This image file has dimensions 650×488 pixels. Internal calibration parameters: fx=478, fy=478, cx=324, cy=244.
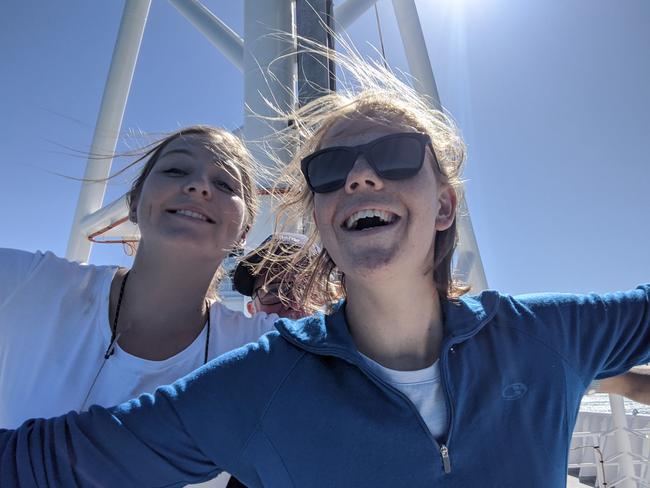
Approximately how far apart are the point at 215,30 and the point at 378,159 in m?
4.71

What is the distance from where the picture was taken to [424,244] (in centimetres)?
122

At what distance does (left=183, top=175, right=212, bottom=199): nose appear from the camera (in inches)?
56.6

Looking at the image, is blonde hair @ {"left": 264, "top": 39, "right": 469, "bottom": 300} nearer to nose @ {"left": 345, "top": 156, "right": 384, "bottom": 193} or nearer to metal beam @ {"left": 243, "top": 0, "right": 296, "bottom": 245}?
nose @ {"left": 345, "top": 156, "right": 384, "bottom": 193}

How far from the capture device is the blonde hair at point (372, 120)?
1.39 metres

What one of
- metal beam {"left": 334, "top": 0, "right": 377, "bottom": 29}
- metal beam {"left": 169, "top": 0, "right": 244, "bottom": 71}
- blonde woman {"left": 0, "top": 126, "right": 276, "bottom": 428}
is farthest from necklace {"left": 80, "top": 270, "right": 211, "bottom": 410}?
metal beam {"left": 334, "top": 0, "right": 377, "bottom": 29}

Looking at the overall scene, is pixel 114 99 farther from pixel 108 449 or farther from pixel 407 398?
pixel 407 398

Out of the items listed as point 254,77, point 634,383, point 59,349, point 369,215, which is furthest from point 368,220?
point 254,77

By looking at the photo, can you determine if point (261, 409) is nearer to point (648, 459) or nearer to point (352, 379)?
point (352, 379)

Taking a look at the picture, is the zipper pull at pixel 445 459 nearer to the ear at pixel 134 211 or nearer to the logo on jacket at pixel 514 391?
the logo on jacket at pixel 514 391

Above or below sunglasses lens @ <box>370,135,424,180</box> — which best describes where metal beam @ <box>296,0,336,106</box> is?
above

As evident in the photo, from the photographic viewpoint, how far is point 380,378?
43.3 inches

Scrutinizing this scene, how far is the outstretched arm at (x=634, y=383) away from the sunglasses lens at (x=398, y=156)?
1.01m

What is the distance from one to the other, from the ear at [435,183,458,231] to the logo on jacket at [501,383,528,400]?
0.47 m

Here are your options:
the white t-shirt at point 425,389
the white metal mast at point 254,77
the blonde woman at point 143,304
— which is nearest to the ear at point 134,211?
the blonde woman at point 143,304
